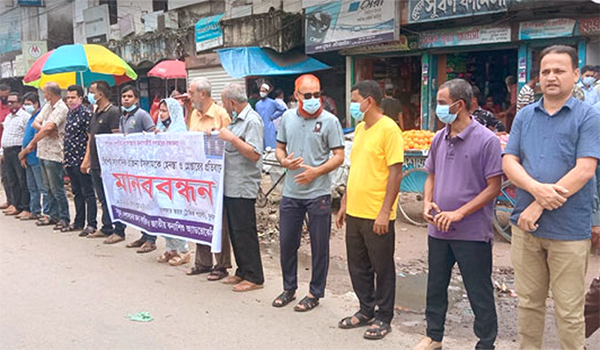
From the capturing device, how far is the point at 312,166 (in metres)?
4.47

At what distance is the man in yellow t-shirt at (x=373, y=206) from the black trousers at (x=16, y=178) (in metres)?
6.47

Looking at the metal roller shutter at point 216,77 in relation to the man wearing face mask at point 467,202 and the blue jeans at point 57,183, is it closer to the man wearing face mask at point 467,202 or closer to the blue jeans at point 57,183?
the blue jeans at point 57,183

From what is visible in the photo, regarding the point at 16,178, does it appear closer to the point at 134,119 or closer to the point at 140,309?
the point at 134,119

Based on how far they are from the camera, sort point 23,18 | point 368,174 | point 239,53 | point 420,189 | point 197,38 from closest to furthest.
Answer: point 368,174
point 420,189
point 239,53
point 197,38
point 23,18

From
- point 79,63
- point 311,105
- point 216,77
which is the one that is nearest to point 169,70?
point 216,77

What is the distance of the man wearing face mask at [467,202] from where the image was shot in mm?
3369

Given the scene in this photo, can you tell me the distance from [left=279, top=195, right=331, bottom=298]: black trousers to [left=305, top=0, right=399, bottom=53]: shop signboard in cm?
785

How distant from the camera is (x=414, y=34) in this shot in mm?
11953

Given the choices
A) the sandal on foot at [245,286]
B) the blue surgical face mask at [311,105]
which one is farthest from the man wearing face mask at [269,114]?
the blue surgical face mask at [311,105]

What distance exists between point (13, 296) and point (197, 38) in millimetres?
13339

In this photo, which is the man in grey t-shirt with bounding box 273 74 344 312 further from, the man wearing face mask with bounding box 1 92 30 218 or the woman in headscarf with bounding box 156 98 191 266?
the man wearing face mask with bounding box 1 92 30 218

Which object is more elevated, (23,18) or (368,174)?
(23,18)

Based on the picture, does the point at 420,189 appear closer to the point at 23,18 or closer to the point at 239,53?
the point at 239,53

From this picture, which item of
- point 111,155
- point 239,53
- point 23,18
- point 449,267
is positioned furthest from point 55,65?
point 23,18
